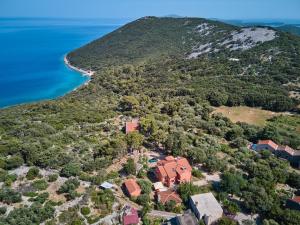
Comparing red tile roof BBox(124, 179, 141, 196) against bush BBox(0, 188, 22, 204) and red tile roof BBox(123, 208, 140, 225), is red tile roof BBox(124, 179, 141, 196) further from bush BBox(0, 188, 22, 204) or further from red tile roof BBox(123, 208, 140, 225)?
bush BBox(0, 188, 22, 204)

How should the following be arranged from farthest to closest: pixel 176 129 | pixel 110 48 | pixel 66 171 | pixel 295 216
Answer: pixel 110 48
pixel 176 129
pixel 66 171
pixel 295 216

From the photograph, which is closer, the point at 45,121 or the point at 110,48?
the point at 45,121

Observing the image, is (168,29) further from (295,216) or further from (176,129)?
(295,216)

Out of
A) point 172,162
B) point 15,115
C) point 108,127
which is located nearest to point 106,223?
point 172,162

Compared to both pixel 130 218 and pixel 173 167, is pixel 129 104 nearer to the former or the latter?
pixel 173 167

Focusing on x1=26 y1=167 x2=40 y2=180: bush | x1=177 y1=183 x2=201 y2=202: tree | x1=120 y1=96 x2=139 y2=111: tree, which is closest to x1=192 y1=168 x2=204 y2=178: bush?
x1=177 y1=183 x2=201 y2=202: tree

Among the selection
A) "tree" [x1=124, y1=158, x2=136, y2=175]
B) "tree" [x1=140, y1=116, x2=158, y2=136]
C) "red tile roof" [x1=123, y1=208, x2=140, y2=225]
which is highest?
"tree" [x1=140, y1=116, x2=158, y2=136]
